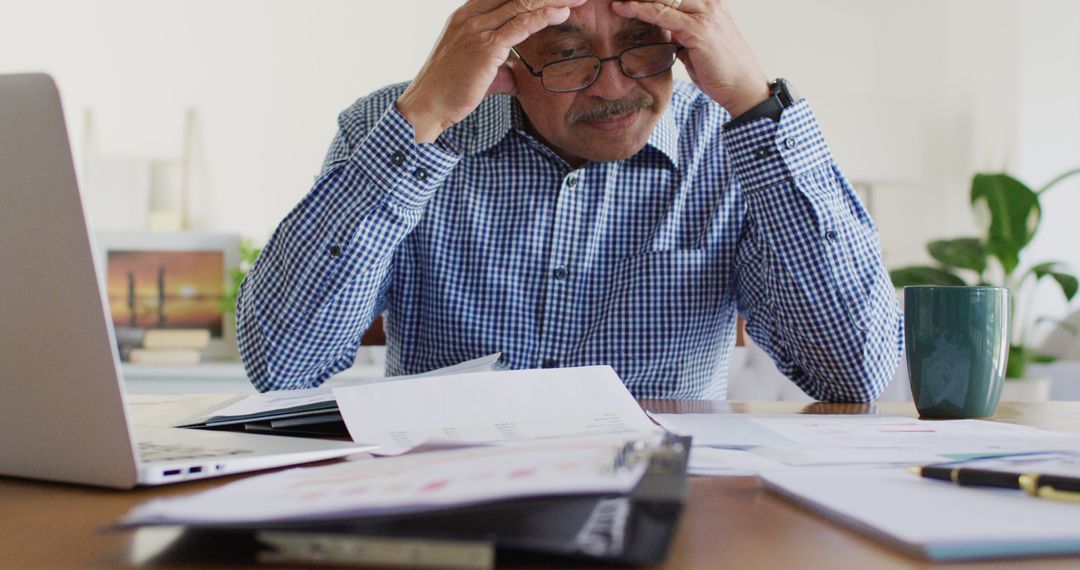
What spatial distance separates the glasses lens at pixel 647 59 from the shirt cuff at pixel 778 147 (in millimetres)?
138

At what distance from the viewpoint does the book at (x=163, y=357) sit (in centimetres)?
314

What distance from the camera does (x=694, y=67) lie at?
4.07ft

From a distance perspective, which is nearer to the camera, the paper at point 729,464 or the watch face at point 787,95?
the paper at point 729,464

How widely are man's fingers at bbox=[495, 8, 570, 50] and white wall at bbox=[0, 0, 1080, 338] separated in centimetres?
251

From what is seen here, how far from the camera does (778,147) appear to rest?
3.95 ft

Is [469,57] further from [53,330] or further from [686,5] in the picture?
[53,330]

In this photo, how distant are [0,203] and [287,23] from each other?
129 inches

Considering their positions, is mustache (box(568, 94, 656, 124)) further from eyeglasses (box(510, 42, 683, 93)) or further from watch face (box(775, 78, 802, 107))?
watch face (box(775, 78, 802, 107))

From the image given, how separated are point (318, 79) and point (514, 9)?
2573 millimetres

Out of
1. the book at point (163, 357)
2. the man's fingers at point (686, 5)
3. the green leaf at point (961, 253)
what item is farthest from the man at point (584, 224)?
the green leaf at point (961, 253)

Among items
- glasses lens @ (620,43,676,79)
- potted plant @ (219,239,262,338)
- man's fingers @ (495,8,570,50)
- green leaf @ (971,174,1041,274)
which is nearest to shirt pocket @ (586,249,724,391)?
glasses lens @ (620,43,676,79)

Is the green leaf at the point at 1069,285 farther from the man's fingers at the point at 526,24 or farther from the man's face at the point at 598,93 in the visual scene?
the man's fingers at the point at 526,24

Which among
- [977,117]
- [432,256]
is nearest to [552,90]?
[432,256]

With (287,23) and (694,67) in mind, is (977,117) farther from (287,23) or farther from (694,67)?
(694,67)
